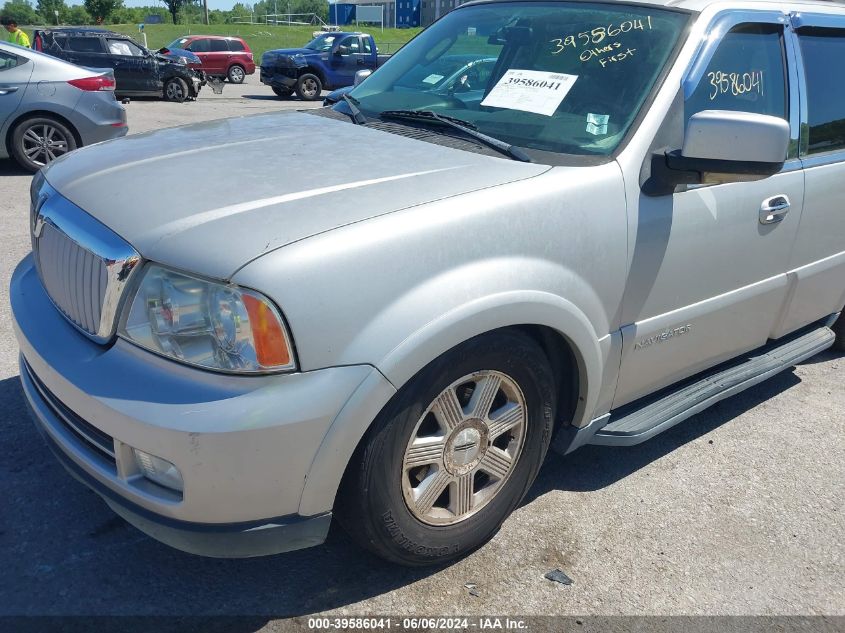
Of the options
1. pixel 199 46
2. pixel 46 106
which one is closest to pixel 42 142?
pixel 46 106

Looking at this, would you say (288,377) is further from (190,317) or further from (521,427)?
(521,427)

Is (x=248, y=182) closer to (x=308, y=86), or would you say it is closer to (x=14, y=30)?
(x=14, y=30)

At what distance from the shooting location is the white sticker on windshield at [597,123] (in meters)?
2.88

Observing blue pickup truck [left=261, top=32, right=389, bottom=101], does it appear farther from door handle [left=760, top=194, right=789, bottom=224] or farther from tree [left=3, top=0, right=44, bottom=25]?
tree [left=3, top=0, right=44, bottom=25]

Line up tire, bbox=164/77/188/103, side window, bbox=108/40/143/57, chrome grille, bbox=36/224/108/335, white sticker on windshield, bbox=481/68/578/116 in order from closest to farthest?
chrome grille, bbox=36/224/108/335 → white sticker on windshield, bbox=481/68/578/116 → side window, bbox=108/40/143/57 → tire, bbox=164/77/188/103

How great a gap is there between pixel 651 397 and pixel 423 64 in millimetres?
1917

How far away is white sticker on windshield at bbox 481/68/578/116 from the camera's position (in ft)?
9.96

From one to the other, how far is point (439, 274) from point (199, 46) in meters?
26.3

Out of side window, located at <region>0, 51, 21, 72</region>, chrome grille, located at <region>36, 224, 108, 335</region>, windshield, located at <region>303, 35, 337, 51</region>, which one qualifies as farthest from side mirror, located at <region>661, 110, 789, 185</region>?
windshield, located at <region>303, 35, 337, 51</region>

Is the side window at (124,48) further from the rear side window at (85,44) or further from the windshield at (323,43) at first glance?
the windshield at (323,43)

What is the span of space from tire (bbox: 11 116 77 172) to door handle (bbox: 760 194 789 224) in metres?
7.79

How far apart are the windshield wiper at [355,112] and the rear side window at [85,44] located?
1706cm

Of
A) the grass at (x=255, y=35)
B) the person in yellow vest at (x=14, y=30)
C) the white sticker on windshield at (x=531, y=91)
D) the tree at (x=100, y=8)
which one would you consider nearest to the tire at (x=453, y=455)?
the white sticker on windshield at (x=531, y=91)

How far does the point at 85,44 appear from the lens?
18266 mm
